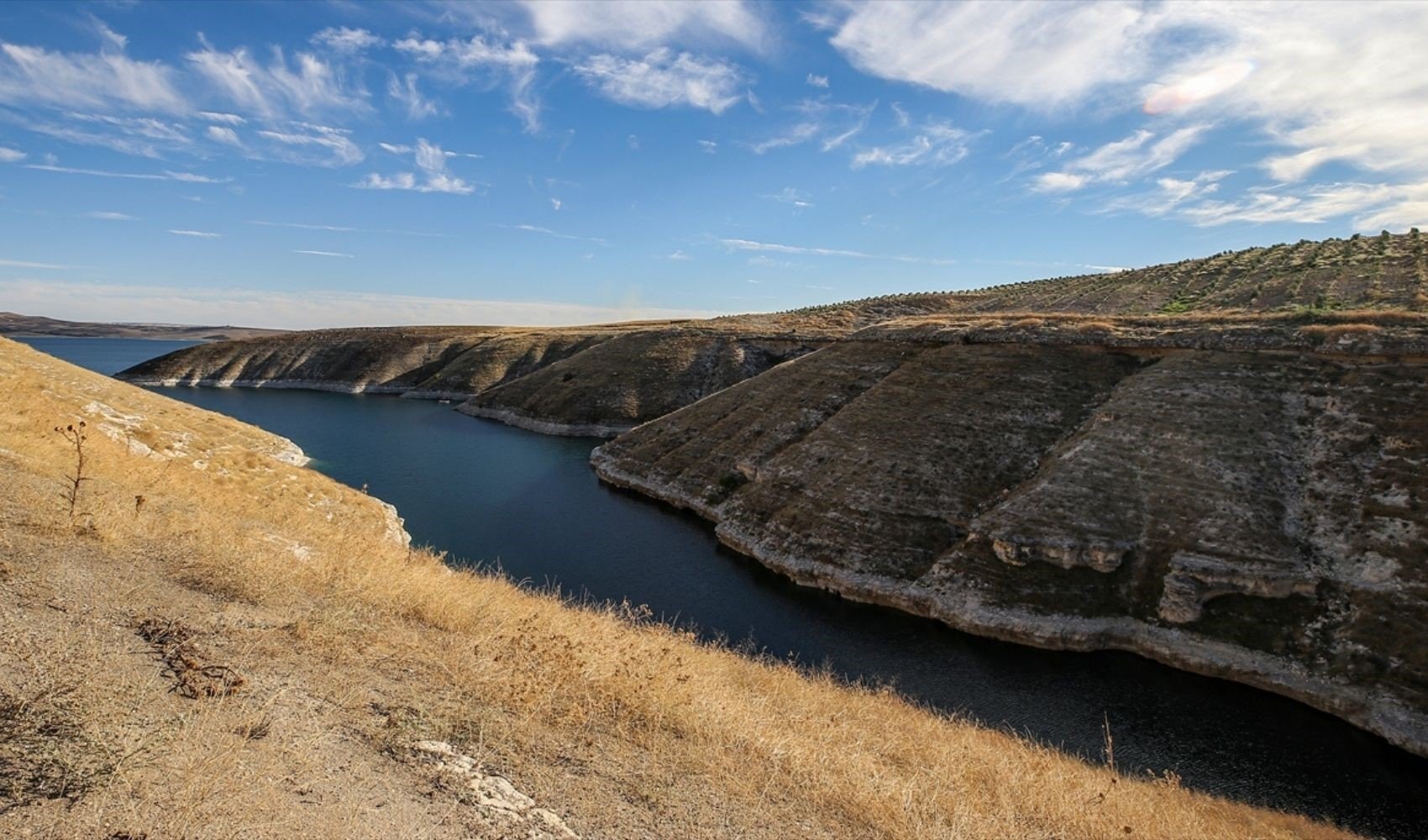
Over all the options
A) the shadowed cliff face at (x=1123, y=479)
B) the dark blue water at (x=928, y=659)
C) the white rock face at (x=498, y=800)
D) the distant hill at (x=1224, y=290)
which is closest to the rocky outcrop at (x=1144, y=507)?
the shadowed cliff face at (x=1123, y=479)

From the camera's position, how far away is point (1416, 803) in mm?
18828

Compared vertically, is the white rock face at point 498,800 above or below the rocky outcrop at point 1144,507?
above

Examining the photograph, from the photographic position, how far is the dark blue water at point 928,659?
20.0 meters

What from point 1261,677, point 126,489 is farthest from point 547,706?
point 1261,677

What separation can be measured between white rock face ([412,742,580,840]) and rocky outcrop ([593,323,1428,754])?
25121 millimetres

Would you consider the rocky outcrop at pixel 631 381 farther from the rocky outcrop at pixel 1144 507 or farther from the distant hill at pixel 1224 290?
the rocky outcrop at pixel 1144 507

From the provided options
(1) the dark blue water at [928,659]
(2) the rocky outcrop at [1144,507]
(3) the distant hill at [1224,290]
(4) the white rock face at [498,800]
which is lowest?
(1) the dark blue water at [928,659]

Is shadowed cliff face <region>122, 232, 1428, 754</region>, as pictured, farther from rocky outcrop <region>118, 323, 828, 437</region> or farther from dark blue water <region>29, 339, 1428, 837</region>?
rocky outcrop <region>118, 323, 828, 437</region>

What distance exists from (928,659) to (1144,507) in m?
12.7

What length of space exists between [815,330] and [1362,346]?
58119 millimetres

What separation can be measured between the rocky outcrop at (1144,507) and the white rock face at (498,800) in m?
25.1

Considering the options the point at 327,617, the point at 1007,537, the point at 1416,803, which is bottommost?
the point at 1416,803

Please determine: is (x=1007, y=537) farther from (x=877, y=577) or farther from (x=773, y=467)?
(x=773, y=467)

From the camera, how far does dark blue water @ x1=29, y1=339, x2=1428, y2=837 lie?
20.0 metres
